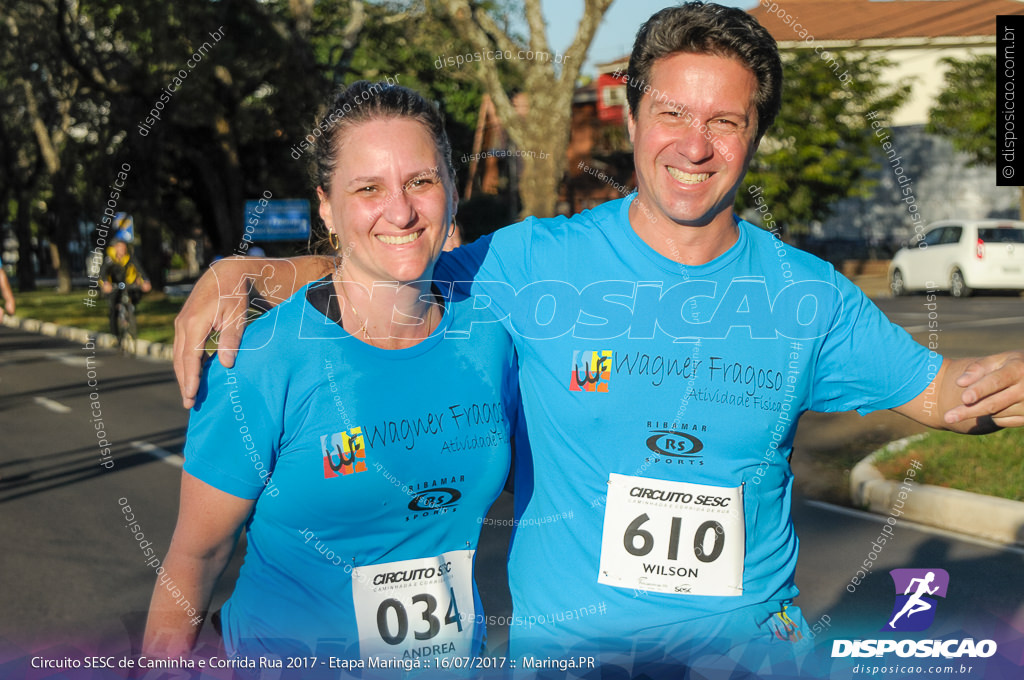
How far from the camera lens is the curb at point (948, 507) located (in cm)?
570

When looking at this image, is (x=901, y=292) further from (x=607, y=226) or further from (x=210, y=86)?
(x=607, y=226)

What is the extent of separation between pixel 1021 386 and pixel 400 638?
1454 millimetres

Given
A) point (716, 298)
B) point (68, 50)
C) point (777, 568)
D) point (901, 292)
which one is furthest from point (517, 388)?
point (901, 292)

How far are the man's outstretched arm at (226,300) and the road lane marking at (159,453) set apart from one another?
616 centimetres

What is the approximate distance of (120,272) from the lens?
14547 millimetres

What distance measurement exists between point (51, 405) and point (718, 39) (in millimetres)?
10982

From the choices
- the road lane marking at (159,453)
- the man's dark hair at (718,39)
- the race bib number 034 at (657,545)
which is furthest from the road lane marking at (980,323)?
the race bib number 034 at (657,545)

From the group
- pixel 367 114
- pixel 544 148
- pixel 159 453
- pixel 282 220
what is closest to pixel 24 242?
pixel 282 220

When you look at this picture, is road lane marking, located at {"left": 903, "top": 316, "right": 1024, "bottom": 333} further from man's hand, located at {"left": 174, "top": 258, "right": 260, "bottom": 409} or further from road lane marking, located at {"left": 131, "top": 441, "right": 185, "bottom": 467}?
man's hand, located at {"left": 174, "top": 258, "right": 260, "bottom": 409}

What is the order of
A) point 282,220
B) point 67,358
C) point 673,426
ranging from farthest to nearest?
point 67,358
point 282,220
point 673,426

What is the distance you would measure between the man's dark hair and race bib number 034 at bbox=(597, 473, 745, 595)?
36.2 inches

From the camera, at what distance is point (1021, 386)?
225cm

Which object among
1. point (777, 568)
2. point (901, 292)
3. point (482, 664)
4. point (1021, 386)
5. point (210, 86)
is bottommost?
point (901, 292)

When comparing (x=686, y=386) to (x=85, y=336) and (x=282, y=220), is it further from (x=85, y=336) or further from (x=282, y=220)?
(x=85, y=336)
